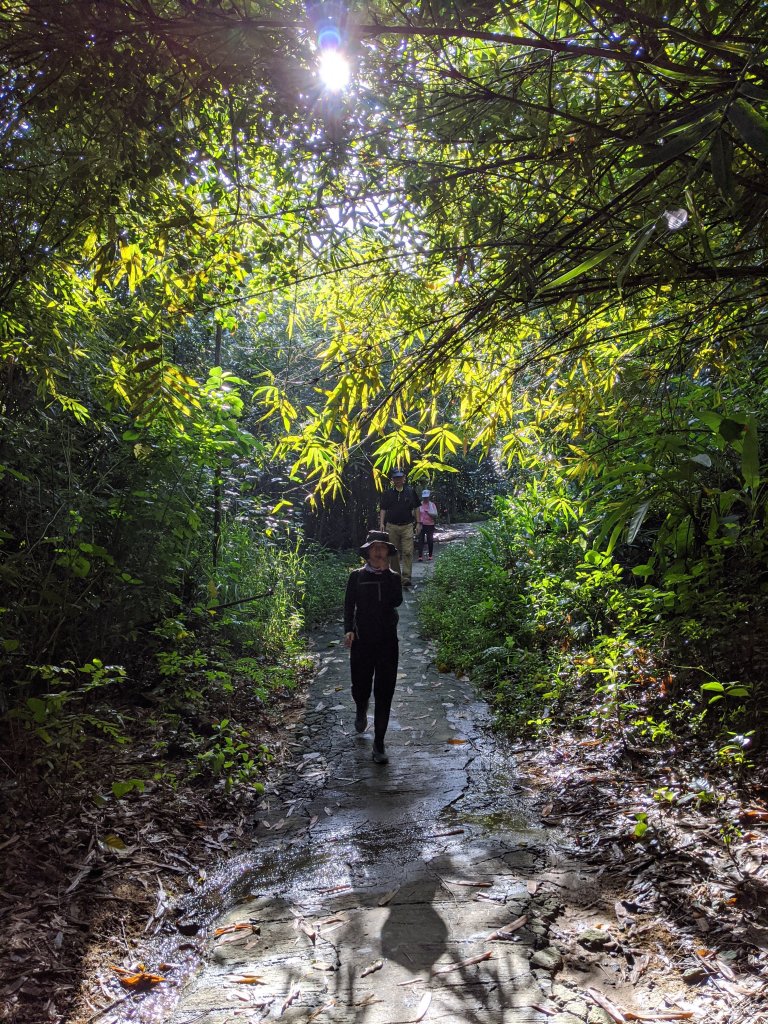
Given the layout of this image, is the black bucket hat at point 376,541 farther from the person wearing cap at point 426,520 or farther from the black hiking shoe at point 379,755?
the person wearing cap at point 426,520

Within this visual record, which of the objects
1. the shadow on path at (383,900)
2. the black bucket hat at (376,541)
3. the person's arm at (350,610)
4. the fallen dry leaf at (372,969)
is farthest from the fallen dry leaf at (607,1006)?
Answer: the black bucket hat at (376,541)

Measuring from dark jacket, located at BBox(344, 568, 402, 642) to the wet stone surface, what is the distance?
3.14 feet

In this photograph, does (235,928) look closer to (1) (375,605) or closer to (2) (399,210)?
(1) (375,605)

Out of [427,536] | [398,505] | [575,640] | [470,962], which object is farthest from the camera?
[427,536]

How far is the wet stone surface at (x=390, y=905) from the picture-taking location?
2.54 meters

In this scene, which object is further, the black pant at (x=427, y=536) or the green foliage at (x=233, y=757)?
the black pant at (x=427, y=536)

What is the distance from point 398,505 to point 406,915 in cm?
828

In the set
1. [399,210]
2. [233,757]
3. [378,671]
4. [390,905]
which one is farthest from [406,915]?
[399,210]

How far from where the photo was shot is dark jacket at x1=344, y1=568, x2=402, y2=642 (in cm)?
551

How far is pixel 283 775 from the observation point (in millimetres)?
5152

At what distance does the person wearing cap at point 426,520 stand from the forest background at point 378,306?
9.35 m

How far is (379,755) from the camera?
5285mm

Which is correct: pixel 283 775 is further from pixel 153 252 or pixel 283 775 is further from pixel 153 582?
pixel 153 252

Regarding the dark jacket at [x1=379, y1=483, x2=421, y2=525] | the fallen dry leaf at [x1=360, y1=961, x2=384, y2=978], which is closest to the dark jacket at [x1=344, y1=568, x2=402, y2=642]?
the fallen dry leaf at [x1=360, y1=961, x2=384, y2=978]
